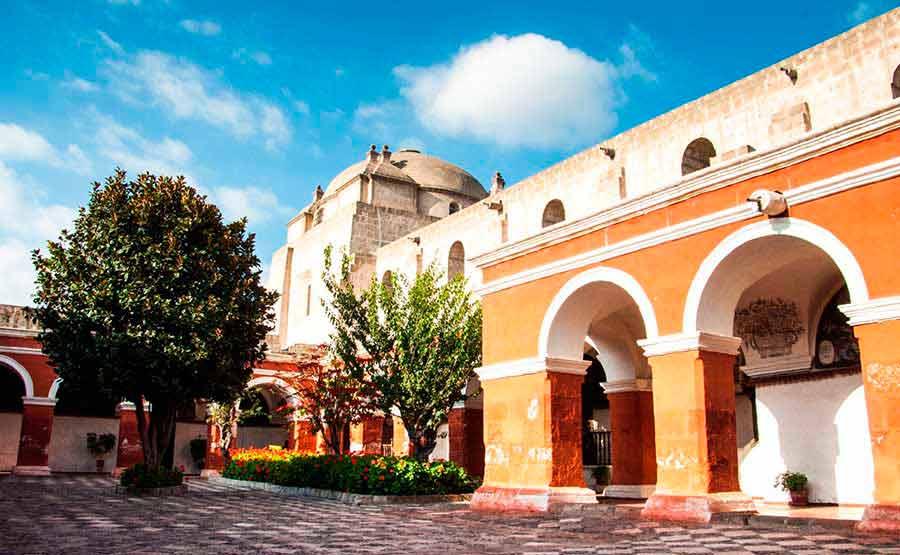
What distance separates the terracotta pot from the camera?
11562 mm

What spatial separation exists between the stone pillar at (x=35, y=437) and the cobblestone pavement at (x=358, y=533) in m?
10.4

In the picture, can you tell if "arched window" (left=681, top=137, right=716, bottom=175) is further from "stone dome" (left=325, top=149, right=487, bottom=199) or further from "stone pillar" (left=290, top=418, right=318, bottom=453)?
"stone dome" (left=325, top=149, right=487, bottom=199)

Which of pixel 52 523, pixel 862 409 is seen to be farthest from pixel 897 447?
pixel 52 523

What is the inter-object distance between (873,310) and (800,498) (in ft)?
15.5

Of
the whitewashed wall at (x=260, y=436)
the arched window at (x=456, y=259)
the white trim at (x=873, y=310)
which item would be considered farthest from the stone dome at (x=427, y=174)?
the white trim at (x=873, y=310)

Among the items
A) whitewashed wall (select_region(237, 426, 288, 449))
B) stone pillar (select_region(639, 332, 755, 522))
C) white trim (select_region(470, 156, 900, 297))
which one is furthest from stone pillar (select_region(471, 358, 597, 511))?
whitewashed wall (select_region(237, 426, 288, 449))

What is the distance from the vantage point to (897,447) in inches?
303

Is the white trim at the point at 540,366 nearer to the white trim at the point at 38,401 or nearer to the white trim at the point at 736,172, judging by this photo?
the white trim at the point at 736,172

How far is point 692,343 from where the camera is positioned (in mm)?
9797

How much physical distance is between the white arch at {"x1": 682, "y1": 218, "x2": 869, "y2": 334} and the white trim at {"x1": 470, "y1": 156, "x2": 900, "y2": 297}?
22cm

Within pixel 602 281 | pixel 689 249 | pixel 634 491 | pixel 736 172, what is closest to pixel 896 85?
pixel 736 172

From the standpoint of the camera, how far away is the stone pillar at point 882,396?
765 centimetres

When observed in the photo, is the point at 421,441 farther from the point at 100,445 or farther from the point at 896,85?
the point at 100,445

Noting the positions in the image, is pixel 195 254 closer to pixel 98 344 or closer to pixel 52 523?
pixel 98 344
